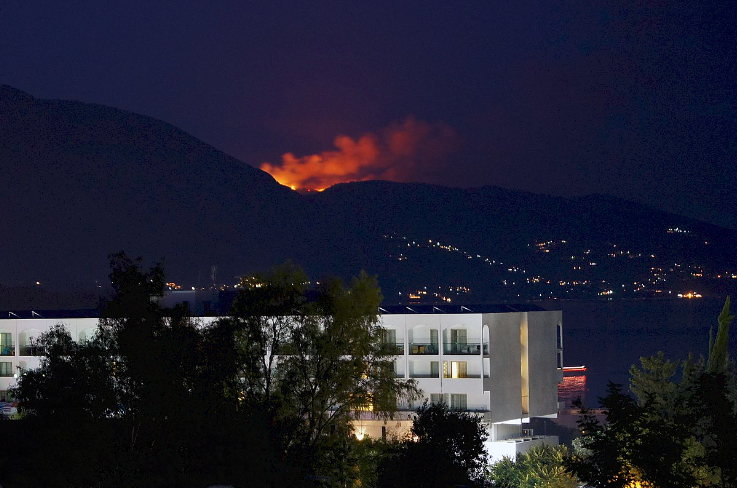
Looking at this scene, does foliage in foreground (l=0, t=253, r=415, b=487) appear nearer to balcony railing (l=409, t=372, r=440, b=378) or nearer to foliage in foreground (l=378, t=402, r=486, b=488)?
foliage in foreground (l=378, t=402, r=486, b=488)

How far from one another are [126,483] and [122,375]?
266 centimetres

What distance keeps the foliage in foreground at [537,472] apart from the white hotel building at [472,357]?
37.3 feet

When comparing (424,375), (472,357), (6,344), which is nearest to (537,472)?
(472,357)

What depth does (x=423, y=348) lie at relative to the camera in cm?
6631

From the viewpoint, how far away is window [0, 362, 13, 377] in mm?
68800

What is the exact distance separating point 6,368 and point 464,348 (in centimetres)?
3281

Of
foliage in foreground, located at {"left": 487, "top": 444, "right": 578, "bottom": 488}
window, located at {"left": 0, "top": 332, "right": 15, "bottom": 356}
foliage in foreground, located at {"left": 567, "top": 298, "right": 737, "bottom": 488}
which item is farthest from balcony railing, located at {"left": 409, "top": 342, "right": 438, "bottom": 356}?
foliage in foreground, located at {"left": 567, "top": 298, "right": 737, "bottom": 488}

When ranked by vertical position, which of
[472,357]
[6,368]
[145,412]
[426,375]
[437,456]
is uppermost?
[145,412]

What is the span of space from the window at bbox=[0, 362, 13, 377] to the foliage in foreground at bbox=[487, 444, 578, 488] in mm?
37146

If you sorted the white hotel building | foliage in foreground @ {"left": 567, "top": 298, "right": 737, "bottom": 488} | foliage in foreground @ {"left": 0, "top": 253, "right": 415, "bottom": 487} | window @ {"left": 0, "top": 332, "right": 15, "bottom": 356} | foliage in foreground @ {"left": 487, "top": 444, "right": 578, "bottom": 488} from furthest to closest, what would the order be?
window @ {"left": 0, "top": 332, "right": 15, "bottom": 356}, the white hotel building, foliage in foreground @ {"left": 487, "top": 444, "right": 578, "bottom": 488}, foliage in foreground @ {"left": 567, "top": 298, "right": 737, "bottom": 488}, foliage in foreground @ {"left": 0, "top": 253, "right": 415, "bottom": 487}

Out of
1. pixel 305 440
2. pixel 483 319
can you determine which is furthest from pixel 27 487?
pixel 483 319

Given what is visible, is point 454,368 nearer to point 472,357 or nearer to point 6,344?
point 472,357

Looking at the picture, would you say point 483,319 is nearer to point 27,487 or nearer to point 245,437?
point 245,437

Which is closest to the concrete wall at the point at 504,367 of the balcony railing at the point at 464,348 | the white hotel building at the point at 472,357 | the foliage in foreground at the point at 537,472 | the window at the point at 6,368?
the white hotel building at the point at 472,357
